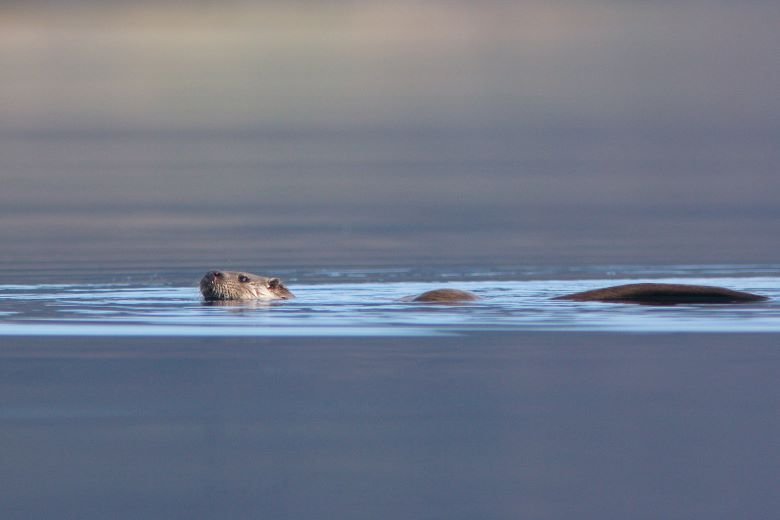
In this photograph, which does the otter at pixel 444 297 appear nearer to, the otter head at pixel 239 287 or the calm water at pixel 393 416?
the calm water at pixel 393 416

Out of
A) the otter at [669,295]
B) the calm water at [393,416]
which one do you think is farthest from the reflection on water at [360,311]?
the otter at [669,295]

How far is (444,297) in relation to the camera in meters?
14.1

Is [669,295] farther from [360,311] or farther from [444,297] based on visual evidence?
[360,311]

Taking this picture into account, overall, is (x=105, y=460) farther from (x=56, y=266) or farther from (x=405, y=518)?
(x=56, y=266)

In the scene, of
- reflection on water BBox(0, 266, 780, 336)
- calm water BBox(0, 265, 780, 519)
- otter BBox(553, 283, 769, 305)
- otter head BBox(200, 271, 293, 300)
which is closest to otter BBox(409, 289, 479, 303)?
reflection on water BBox(0, 266, 780, 336)

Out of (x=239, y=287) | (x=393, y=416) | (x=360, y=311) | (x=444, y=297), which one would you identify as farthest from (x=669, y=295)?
(x=393, y=416)

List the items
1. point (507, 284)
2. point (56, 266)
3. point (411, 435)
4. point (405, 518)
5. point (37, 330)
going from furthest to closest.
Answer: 1. point (56, 266)
2. point (507, 284)
3. point (37, 330)
4. point (411, 435)
5. point (405, 518)

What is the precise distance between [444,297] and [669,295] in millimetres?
1762

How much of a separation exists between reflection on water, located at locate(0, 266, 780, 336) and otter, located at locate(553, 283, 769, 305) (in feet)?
0.90

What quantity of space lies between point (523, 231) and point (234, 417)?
20224 millimetres

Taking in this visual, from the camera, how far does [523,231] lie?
89.5 ft

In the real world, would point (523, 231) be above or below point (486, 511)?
above

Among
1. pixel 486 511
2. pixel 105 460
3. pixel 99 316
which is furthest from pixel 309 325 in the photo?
pixel 486 511

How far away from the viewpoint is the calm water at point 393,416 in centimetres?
577
